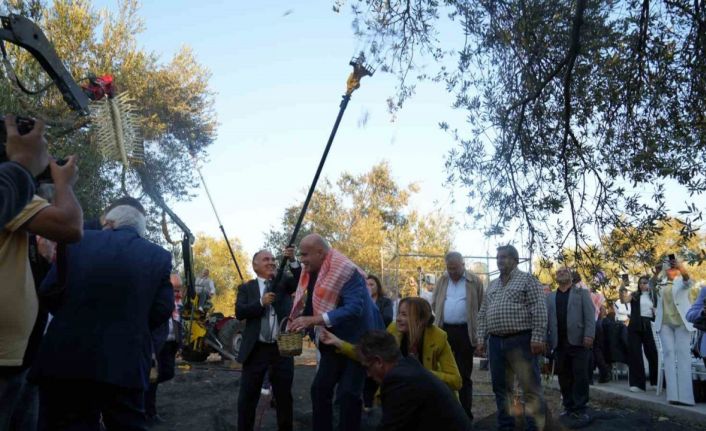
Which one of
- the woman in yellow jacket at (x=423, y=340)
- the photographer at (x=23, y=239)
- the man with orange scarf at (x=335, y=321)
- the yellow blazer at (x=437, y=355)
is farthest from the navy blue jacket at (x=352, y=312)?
the photographer at (x=23, y=239)

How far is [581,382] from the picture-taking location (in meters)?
8.16

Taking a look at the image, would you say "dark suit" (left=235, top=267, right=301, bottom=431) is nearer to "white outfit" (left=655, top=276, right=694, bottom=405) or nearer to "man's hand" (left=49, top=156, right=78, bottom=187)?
"man's hand" (left=49, top=156, right=78, bottom=187)

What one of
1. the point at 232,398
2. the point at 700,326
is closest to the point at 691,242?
the point at 700,326

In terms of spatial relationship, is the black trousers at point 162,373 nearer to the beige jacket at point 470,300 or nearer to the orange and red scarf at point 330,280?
the orange and red scarf at point 330,280

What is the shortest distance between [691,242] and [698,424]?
4.20 m

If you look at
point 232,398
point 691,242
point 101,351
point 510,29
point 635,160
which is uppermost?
point 510,29

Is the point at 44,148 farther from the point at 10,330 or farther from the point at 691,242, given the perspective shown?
the point at 691,242

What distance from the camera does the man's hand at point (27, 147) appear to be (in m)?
2.45

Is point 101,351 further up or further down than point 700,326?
further down

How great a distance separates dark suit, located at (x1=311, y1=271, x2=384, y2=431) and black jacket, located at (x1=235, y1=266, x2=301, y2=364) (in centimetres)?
94

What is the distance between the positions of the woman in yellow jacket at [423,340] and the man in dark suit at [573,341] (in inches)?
123

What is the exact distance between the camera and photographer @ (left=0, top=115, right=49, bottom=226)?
2242 mm

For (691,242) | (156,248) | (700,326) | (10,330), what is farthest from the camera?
(700,326)

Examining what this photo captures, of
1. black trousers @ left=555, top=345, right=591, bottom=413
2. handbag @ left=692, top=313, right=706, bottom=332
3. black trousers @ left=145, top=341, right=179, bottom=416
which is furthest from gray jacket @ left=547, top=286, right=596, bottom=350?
black trousers @ left=145, top=341, right=179, bottom=416
